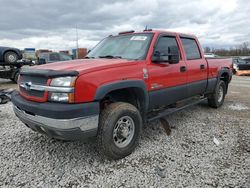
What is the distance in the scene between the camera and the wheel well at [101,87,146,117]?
11.4 ft

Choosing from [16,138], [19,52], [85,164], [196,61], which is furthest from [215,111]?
[19,52]

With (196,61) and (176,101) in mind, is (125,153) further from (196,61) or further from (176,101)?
(196,61)

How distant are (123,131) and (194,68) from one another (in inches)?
93.5

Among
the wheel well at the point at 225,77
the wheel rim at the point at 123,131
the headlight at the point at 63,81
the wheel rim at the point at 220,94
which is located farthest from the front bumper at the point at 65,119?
the wheel well at the point at 225,77

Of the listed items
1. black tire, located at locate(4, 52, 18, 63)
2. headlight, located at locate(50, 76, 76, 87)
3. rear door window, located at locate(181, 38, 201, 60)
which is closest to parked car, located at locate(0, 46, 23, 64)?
black tire, located at locate(4, 52, 18, 63)

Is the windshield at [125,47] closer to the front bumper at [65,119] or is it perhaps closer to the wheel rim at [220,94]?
the front bumper at [65,119]

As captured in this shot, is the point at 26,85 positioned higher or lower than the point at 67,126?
higher

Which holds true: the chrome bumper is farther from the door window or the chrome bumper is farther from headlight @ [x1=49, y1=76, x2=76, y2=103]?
the door window

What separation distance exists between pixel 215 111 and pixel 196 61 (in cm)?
178

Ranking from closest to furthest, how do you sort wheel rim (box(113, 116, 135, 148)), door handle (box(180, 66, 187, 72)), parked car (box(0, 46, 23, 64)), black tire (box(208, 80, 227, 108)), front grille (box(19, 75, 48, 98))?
front grille (box(19, 75, 48, 98)) → wheel rim (box(113, 116, 135, 148)) → door handle (box(180, 66, 187, 72)) → black tire (box(208, 80, 227, 108)) → parked car (box(0, 46, 23, 64))

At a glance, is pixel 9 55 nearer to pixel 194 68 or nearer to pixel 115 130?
pixel 194 68

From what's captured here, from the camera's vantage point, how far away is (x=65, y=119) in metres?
2.71

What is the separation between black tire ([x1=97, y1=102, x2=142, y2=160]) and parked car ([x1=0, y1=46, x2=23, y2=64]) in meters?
10.5

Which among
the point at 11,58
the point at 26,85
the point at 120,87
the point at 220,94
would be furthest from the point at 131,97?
the point at 11,58
